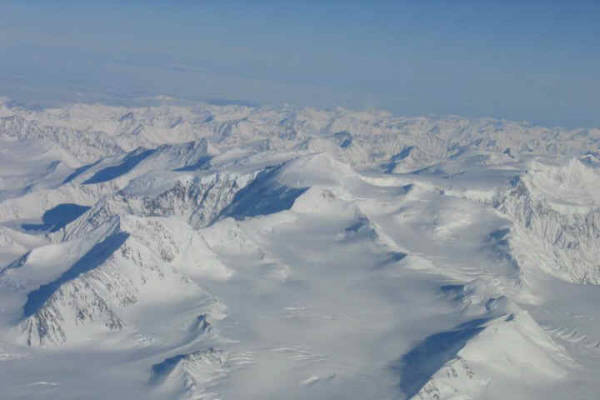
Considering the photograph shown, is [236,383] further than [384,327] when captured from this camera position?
No

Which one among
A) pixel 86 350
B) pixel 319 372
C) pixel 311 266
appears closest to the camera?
pixel 319 372

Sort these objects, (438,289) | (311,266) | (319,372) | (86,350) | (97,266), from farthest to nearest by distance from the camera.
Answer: (311,266), (438,289), (97,266), (86,350), (319,372)

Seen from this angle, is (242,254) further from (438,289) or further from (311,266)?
(438,289)

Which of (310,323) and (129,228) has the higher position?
(129,228)

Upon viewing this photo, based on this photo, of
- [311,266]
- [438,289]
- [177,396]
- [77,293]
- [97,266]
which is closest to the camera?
[177,396]

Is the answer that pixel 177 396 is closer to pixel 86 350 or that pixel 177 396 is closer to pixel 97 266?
pixel 86 350

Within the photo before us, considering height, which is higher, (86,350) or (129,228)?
(129,228)

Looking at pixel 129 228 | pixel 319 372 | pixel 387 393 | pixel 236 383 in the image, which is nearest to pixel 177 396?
pixel 236 383

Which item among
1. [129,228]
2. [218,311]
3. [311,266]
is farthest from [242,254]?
[218,311]

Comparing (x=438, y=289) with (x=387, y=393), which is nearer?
(x=387, y=393)
